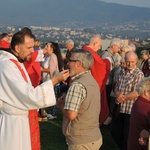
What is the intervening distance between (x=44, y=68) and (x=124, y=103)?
136 inches

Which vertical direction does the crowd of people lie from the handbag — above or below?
above

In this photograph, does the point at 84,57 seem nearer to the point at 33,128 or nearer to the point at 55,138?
the point at 33,128

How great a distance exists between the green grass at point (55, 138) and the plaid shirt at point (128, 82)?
135 centimetres

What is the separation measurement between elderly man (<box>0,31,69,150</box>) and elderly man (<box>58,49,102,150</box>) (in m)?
0.38

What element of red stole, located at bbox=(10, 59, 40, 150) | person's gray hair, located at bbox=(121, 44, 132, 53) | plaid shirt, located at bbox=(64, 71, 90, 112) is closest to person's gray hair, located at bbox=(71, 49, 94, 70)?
plaid shirt, located at bbox=(64, 71, 90, 112)

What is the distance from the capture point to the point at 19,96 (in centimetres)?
438

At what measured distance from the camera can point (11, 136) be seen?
4.52m

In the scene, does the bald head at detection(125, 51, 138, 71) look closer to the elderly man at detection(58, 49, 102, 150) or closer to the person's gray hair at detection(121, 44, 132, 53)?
the elderly man at detection(58, 49, 102, 150)

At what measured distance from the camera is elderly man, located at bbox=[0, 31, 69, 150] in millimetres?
4383

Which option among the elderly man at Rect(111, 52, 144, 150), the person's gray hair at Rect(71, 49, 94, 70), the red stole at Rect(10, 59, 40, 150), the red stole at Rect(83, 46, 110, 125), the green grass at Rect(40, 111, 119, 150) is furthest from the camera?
the green grass at Rect(40, 111, 119, 150)

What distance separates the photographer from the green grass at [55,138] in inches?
325

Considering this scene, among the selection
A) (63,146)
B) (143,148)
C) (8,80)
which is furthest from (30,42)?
(63,146)

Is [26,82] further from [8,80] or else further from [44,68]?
[44,68]

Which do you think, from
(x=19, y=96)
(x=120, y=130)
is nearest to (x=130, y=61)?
(x=120, y=130)
